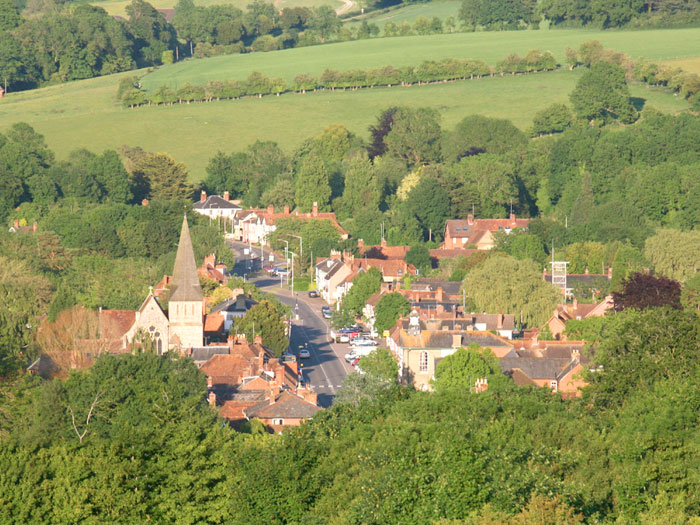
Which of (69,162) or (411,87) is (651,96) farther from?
(69,162)

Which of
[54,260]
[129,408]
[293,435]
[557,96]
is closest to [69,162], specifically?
[54,260]

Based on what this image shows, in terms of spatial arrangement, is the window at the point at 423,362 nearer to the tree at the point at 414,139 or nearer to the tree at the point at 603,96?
the tree at the point at 414,139

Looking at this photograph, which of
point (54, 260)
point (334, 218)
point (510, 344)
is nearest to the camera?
point (510, 344)

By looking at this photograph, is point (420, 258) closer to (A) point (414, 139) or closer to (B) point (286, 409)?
(A) point (414, 139)

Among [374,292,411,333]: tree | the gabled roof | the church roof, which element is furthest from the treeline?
the church roof

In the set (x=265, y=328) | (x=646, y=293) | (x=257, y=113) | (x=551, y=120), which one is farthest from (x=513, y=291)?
(x=257, y=113)

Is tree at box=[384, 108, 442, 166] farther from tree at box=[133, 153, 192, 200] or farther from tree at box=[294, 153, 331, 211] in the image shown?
tree at box=[133, 153, 192, 200]
